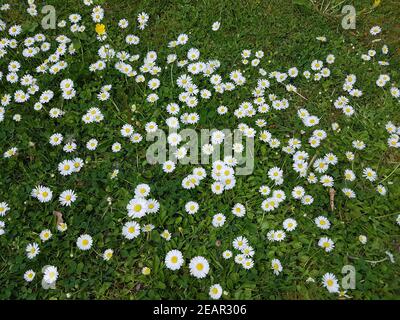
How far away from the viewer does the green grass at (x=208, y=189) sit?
2859 mm

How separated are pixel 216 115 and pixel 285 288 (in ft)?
5.56

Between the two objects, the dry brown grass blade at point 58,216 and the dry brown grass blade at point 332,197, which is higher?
the dry brown grass blade at point 332,197

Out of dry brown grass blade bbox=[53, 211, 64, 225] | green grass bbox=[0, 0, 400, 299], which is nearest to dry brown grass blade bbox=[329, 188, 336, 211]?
green grass bbox=[0, 0, 400, 299]

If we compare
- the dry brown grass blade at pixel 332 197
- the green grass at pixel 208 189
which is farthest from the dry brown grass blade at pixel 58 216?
the dry brown grass blade at pixel 332 197

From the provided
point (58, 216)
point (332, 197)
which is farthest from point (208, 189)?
point (58, 216)

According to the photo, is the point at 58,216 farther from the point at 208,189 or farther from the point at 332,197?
the point at 332,197

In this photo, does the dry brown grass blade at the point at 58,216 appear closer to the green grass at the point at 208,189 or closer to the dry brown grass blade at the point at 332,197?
the green grass at the point at 208,189

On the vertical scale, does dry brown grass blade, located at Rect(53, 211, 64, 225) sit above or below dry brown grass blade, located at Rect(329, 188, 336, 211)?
below

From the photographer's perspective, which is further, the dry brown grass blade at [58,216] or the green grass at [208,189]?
the dry brown grass blade at [58,216]

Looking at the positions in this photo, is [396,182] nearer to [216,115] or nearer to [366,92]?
[366,92]

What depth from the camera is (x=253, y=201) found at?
10.5 feet

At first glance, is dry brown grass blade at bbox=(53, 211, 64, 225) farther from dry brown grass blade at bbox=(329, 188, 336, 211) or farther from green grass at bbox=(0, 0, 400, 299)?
dry brown grass blade at bbox=(329, 188, 336, 211)

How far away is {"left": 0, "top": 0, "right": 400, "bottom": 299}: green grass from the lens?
2859 mm

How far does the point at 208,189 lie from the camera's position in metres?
3.26
